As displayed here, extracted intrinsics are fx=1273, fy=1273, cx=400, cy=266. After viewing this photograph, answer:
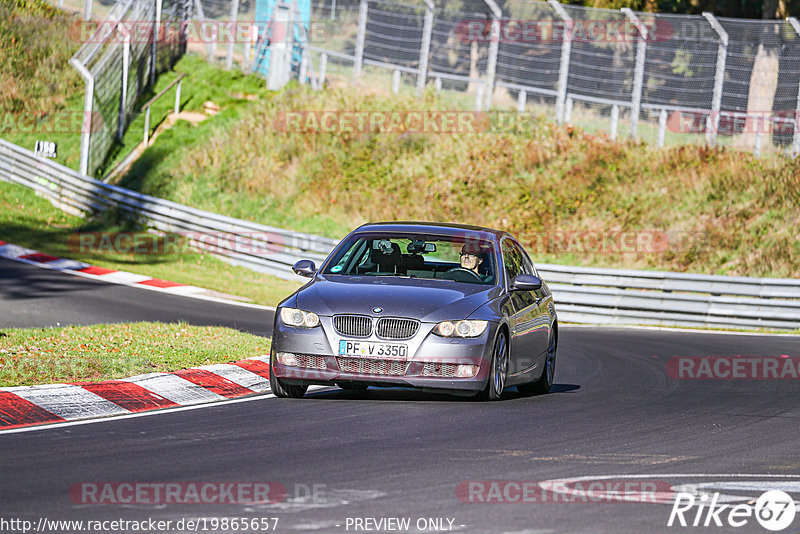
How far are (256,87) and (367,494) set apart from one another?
32.6m

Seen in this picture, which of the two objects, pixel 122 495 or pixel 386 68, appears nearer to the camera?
pixel 122 495

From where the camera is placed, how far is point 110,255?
27.0m

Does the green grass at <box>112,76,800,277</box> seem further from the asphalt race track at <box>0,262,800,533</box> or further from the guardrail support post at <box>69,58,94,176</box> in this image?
the asphalt race track at <box>0,262,800,533</box>

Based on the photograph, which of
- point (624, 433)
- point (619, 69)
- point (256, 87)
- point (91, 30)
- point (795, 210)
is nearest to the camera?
point (624, 433)

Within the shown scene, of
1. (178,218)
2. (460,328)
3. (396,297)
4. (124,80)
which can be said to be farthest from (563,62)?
(460,328)

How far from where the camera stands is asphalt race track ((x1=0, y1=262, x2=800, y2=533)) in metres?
5.98

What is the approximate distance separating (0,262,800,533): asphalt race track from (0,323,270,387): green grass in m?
1.41

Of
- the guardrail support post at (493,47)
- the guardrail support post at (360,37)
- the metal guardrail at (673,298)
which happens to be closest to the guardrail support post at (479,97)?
the guardrail support post at (493,47)

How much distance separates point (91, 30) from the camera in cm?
4094

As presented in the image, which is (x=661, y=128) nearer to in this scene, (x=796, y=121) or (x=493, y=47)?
(x=796, y=121)

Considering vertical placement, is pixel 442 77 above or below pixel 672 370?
above

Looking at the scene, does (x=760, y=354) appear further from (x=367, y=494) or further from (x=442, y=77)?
(x=442, y=77)

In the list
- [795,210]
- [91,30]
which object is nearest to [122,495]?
[795,210]

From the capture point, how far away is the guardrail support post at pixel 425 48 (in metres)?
32.6
